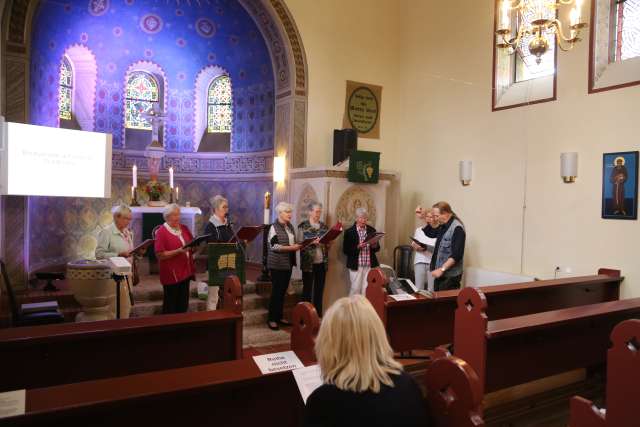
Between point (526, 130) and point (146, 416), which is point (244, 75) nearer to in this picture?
point (526, 130)

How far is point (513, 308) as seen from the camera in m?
4.45

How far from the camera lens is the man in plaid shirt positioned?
5996 mm

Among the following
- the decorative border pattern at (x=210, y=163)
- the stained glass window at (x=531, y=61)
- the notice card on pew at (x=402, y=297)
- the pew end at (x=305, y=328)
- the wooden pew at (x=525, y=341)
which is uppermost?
the stained glass window at (x=531, y=61)

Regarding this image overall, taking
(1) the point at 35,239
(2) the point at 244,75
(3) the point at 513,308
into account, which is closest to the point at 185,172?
(2) the point at 244,75

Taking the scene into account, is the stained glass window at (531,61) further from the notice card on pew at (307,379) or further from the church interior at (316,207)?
the notice card on pew at (307,379)

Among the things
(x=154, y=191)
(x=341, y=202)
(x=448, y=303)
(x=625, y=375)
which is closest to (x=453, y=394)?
(x=625, y=375)

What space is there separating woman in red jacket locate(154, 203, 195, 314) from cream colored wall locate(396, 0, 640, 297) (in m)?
4.03

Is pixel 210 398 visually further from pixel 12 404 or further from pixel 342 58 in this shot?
pixel 342 58

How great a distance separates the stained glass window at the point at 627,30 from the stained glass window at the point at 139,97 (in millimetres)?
7116

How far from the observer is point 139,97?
8820 mm

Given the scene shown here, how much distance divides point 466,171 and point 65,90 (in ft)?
21.0

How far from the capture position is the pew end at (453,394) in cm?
150

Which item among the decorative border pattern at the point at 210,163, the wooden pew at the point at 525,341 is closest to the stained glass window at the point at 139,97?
the decorative border pattern at the point at 210,163

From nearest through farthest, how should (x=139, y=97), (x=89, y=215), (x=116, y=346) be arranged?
1. (x=116, y=346)
2. (x=89, y=215)
3. (x=139, y=97)
